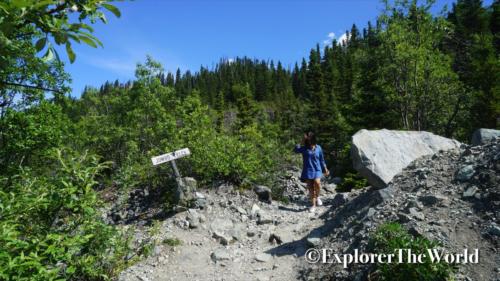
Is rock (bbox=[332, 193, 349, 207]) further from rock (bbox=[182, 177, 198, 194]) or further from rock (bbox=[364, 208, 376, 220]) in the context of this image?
rock (bbox=[182, 177, 198, 194])

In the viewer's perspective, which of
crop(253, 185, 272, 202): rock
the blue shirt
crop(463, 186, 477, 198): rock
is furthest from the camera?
crop(253, 185, 272, 202): rock

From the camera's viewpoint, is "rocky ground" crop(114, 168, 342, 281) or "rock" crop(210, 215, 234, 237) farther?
"rock" crop(210, 215, 234, 237)

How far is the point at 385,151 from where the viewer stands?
24.6 ft

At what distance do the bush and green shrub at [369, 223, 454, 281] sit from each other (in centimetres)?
334

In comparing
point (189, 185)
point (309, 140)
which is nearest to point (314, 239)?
point (309, 140)

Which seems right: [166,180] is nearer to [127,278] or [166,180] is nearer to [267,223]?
[267,223]

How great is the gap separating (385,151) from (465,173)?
1.93m

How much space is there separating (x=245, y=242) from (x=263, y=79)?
89851 mm

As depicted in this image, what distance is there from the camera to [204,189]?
→ 9086mm

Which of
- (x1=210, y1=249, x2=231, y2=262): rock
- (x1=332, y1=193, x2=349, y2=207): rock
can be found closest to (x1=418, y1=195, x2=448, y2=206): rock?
(x1=332, y1=193, x2=349, y2=207): rock

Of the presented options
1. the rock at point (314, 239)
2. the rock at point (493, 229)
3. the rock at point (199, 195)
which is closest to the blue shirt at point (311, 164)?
the rock at point (314, 239)

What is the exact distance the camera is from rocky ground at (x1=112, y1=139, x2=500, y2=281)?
4.61 metres

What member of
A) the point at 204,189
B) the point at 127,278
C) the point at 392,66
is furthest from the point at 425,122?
the point at 127,278

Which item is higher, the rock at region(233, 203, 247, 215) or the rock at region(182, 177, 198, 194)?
the rock at region(182, 177, 198, 194)
